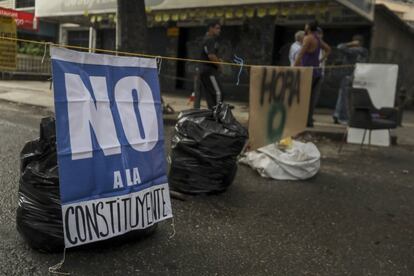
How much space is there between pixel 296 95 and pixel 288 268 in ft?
10.7

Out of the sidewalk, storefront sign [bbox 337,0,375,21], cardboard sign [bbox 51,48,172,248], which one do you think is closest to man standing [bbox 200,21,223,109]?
the sidewalk

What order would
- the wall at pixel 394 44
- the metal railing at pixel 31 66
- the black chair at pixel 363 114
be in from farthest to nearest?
the metal railing at pixel 31 66 → the wall at pixel 394 44 → the black chair at pixel 363 114

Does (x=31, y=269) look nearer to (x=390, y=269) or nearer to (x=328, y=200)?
(x=390, y=269)

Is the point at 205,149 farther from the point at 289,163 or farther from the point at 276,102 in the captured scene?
the point at 276,102

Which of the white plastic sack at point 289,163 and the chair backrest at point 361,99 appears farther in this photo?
the chair backrest at point 361,99

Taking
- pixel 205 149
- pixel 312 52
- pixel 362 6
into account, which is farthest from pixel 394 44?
pixel 205 149

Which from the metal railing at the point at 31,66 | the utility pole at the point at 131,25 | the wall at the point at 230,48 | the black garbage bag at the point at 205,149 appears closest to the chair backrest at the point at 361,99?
the black garbage bag at the point at 205,149

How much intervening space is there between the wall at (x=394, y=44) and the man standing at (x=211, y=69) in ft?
22.1

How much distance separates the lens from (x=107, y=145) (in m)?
3.11

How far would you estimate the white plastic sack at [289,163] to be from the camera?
550 centimetres

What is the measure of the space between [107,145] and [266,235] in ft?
4.88

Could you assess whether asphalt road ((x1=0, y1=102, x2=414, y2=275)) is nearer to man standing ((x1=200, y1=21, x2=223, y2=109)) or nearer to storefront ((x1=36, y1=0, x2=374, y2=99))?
man standing ((x1=200, y1=21, x2=223, y2=109))

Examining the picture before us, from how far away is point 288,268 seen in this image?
3189mm

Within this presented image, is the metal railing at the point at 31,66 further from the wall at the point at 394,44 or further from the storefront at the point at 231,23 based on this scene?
the wall at the point at 394,44
